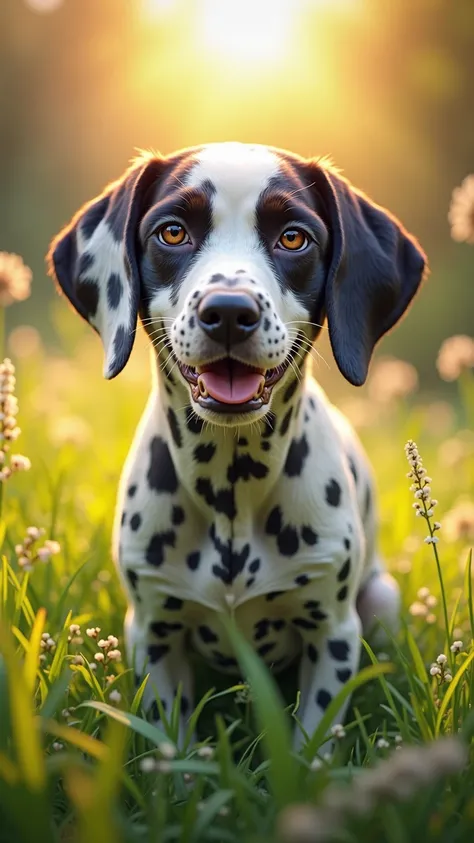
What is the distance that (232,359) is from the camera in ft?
8.66

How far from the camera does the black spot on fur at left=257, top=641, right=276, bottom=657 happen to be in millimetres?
3113

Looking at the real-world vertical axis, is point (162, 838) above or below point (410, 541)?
above

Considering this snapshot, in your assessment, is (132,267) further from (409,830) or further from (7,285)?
(409,830)

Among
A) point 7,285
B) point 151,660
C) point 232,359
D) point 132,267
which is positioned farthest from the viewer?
point 7,285

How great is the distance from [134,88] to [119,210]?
14342 mm

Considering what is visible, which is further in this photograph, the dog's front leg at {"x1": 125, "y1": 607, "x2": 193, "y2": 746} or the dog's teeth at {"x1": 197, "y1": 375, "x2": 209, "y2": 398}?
the dog's front leg at {"x1": 125, "y1": 607, "x2": 193, "y2": 746}

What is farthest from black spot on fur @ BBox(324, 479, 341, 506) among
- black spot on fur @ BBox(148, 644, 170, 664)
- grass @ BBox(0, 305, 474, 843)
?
black spot on fur @ BBox(148, 644, 170, 664)

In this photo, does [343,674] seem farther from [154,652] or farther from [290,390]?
[290,390]

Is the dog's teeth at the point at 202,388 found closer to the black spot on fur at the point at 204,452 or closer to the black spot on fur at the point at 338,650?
the black spot on fur at the point at 204,452

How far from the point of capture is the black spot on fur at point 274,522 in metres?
2.97

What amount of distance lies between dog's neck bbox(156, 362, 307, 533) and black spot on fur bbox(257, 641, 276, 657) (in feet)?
1.50

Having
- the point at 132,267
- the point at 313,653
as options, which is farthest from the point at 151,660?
the point at 132,267

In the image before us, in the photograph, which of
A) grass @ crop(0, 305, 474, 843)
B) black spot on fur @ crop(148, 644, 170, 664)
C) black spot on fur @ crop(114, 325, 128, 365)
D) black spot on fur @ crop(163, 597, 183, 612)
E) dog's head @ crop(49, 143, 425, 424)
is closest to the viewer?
grass @ crop(0, 305, 474, 843)

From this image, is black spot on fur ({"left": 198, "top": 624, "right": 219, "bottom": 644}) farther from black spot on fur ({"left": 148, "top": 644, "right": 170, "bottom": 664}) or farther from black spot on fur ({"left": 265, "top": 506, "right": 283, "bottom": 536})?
black spot on fur ({"left": 265, "top": 506, "right": 283, "bottom": 536})
